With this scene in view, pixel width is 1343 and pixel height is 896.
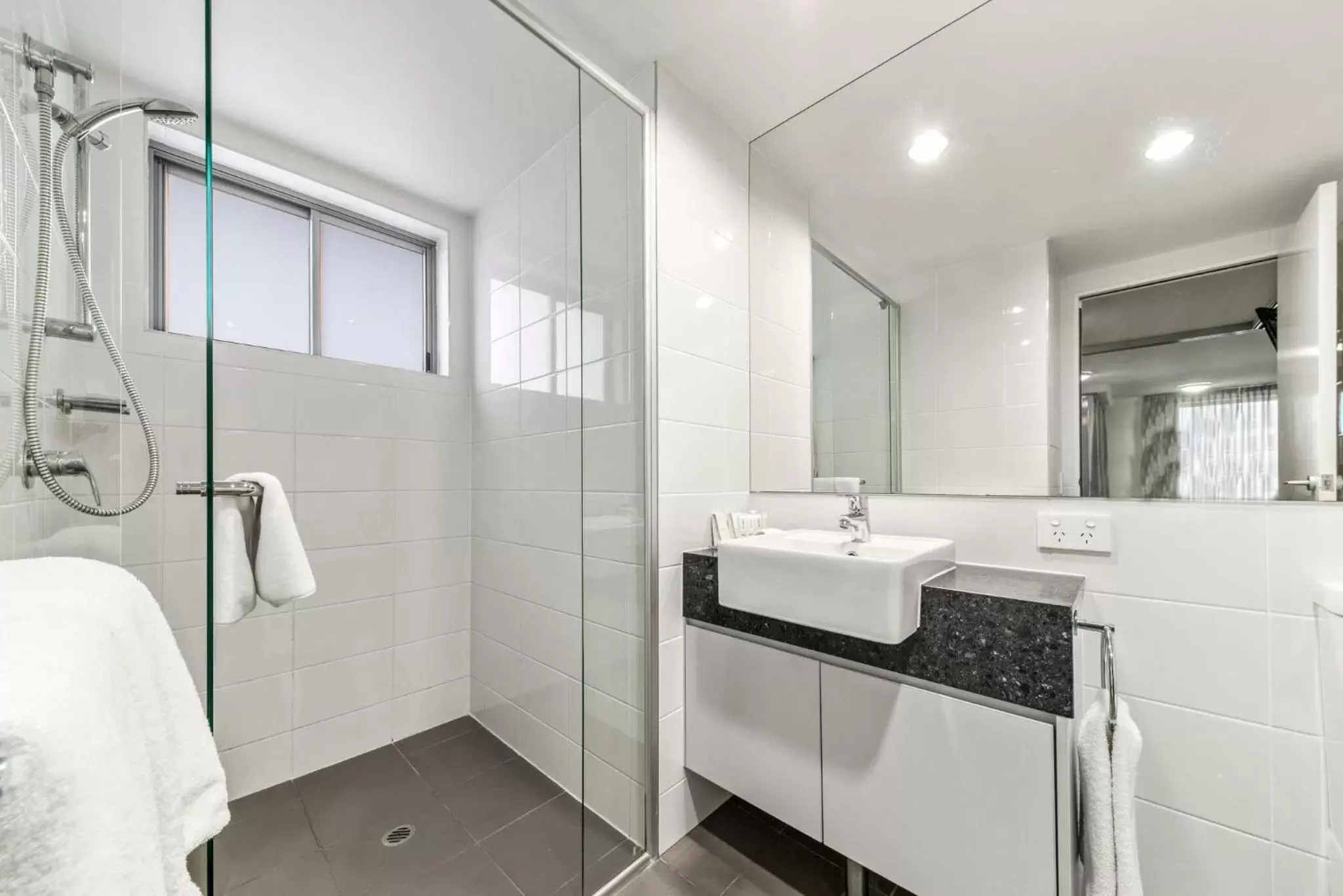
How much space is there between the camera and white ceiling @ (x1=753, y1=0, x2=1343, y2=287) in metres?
0.99

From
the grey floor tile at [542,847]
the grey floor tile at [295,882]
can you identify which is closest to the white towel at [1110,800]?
the grey floor tile at [542,847]

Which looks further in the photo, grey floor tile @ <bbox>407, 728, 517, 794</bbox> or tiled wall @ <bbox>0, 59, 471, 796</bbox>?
grey floor tile @ <bbox>407, 728, 517, 794</bbox>

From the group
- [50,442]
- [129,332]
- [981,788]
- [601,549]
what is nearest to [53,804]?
[50,442]

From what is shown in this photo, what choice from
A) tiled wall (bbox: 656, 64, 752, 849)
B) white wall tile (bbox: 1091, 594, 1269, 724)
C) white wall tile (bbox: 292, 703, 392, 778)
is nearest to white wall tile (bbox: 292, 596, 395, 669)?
white wall tile (bbox: 292, 703, 392, 778)

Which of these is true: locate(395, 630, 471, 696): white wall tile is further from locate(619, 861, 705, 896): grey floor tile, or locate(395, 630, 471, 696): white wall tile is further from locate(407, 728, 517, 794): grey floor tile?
locate(619, 861, 705, 896): grey floor tile

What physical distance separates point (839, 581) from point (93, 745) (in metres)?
1.03

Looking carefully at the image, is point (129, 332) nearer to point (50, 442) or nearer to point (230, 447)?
point (50, 442)

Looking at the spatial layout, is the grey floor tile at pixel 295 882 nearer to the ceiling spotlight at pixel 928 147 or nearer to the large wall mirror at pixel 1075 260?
the large wall mirror at pixel 1075 260

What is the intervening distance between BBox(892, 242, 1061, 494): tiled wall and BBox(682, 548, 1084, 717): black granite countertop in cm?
26

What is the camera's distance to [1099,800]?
2.90ft

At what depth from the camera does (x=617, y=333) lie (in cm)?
147

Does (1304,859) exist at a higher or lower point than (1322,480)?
lower

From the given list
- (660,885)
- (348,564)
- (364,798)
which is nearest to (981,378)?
(660,885)

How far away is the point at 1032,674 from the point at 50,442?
1692mm
